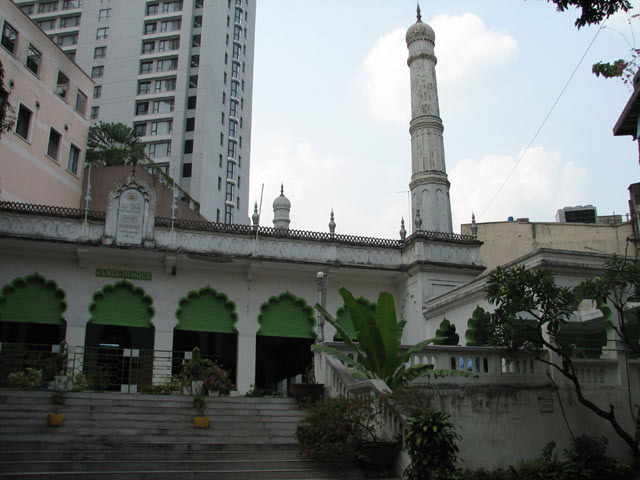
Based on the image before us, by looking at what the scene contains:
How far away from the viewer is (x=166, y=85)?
167 feet

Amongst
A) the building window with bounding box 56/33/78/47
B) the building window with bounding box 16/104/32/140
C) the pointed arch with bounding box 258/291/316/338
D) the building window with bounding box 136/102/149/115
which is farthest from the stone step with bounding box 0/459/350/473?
the building window with bounding box 56/33/78/47

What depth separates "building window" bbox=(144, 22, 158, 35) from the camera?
52.5m

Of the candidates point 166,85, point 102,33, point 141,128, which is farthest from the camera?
point 102,33

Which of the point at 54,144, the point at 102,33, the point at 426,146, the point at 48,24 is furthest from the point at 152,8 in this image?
the point at 426,146

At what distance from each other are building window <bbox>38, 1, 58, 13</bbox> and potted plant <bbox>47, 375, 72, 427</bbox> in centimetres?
5118

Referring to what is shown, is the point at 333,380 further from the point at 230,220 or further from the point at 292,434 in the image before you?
the point at 230,220

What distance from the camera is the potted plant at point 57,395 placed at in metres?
10.3

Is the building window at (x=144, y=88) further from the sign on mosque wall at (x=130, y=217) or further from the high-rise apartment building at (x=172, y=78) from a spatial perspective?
the sign on mosque wall at (x=130, y=217)

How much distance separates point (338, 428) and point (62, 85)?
67.8 feet

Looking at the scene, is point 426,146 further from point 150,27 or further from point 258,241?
point 150,27

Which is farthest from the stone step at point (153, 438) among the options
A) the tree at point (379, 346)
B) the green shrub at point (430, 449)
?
the green shrub at point (430, 449)

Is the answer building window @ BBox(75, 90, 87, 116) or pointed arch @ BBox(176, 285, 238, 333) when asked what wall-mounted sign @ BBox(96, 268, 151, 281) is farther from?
building window @ BBox(75, 90, 87, 116)

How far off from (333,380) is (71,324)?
880 centimetres

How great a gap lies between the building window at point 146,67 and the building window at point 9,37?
29.9 meters
